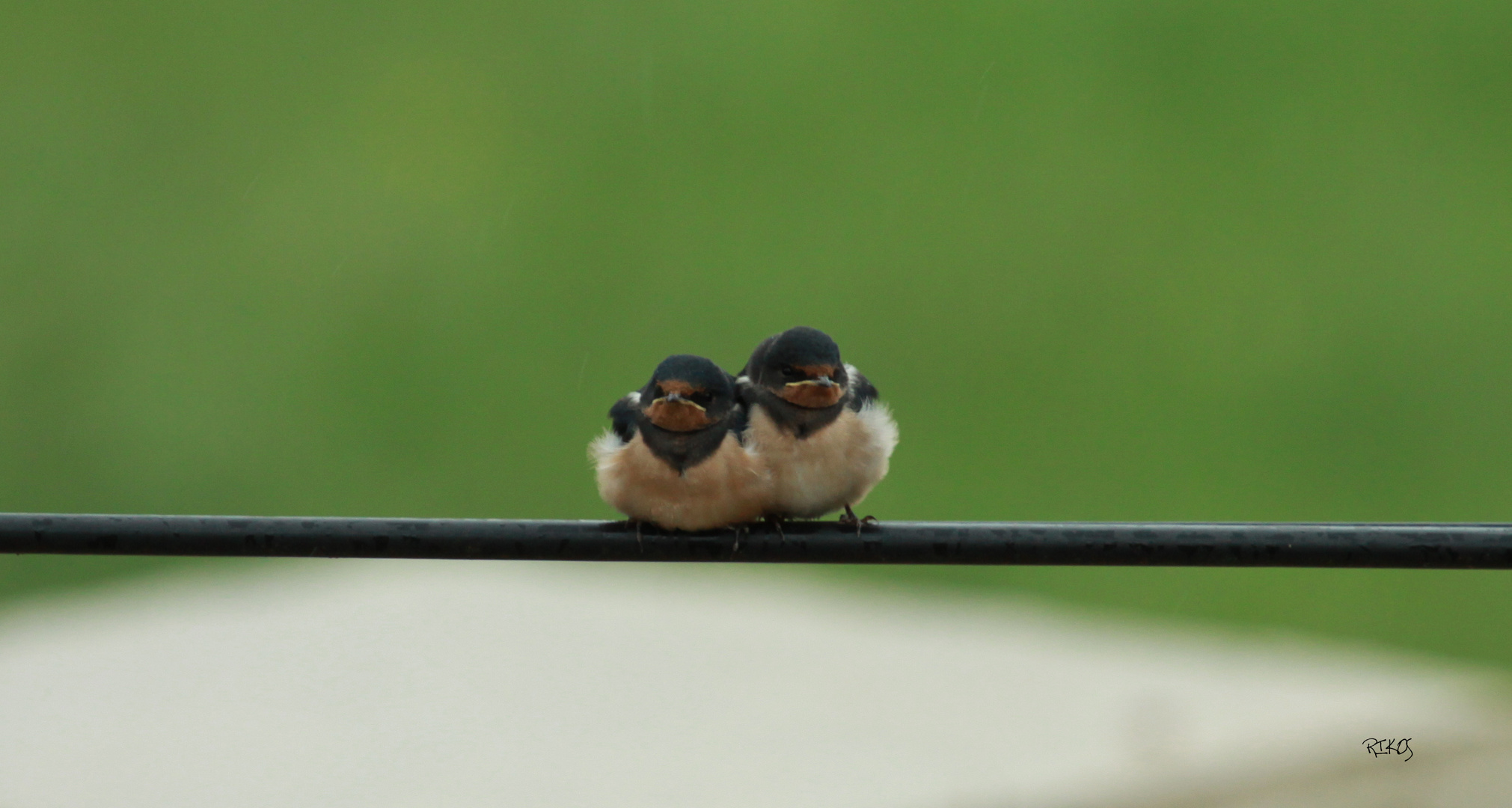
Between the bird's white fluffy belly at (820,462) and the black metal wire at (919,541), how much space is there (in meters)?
0.68

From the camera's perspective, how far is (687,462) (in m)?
1.74

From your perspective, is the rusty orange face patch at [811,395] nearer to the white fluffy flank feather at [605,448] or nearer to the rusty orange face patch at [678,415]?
the rusty orange face patch at [678,415]

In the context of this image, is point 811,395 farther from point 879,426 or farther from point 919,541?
point 919,541

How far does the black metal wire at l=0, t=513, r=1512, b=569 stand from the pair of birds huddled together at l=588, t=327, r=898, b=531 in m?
0.59

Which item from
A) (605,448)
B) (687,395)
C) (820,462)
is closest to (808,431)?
(820,462)

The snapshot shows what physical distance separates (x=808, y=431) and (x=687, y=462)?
0.63 feet

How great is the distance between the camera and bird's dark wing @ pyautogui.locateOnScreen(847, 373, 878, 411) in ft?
6.40

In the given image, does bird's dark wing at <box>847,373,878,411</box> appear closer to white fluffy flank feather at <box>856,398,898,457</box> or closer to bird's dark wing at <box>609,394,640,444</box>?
white fluffy flank feather at <box>856,398,898,457</box>

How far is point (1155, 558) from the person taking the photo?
3.42 ft
